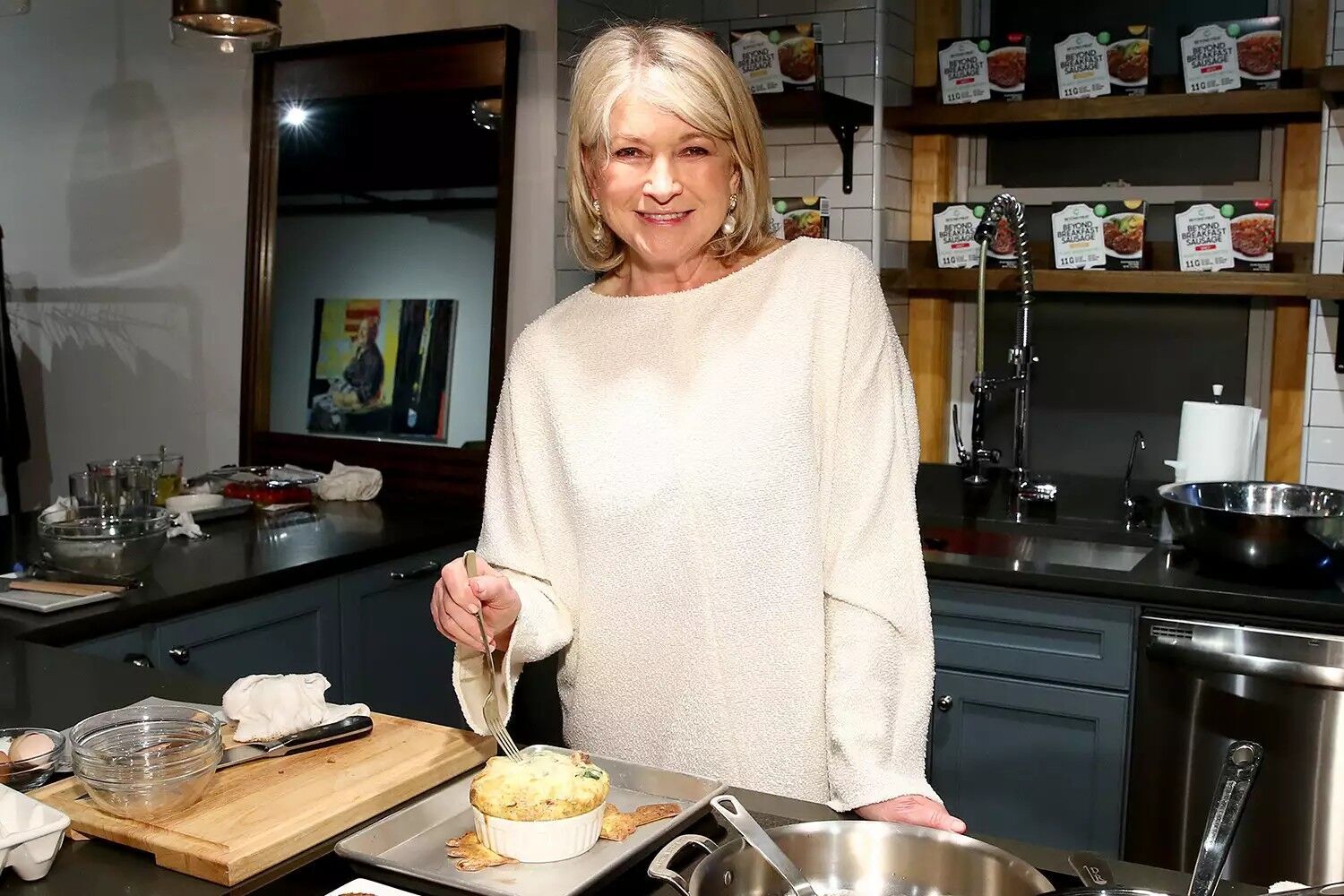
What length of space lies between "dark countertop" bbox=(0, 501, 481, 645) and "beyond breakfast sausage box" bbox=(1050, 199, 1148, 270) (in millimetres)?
1743

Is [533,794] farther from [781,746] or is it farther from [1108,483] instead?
[1108,483]

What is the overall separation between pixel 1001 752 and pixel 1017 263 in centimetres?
131

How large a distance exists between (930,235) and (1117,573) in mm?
1344

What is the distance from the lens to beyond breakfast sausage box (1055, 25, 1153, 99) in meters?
3.36

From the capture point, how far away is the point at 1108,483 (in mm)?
3590

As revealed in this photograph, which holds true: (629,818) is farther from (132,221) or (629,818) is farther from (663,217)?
(132,221)

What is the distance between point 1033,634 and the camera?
2.86 metres

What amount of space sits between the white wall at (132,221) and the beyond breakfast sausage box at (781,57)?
72cm

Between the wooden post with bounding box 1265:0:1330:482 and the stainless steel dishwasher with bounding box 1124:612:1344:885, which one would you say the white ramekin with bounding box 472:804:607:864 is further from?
the wooden post with bounding box 1265:0:1330:482

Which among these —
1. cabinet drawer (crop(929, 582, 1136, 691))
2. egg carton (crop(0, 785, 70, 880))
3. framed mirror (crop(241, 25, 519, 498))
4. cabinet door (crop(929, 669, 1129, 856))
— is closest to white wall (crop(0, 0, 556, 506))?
framed mirror (crop(241, 25, 519, 498))

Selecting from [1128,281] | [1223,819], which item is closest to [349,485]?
[1128,281]

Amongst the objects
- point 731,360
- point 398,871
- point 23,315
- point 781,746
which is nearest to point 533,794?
point 398,871

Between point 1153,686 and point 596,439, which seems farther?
point 1153,686

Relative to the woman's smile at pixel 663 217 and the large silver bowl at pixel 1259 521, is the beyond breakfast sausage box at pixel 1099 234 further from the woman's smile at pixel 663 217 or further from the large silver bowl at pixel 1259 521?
the woman's smile at pixel 663 217
